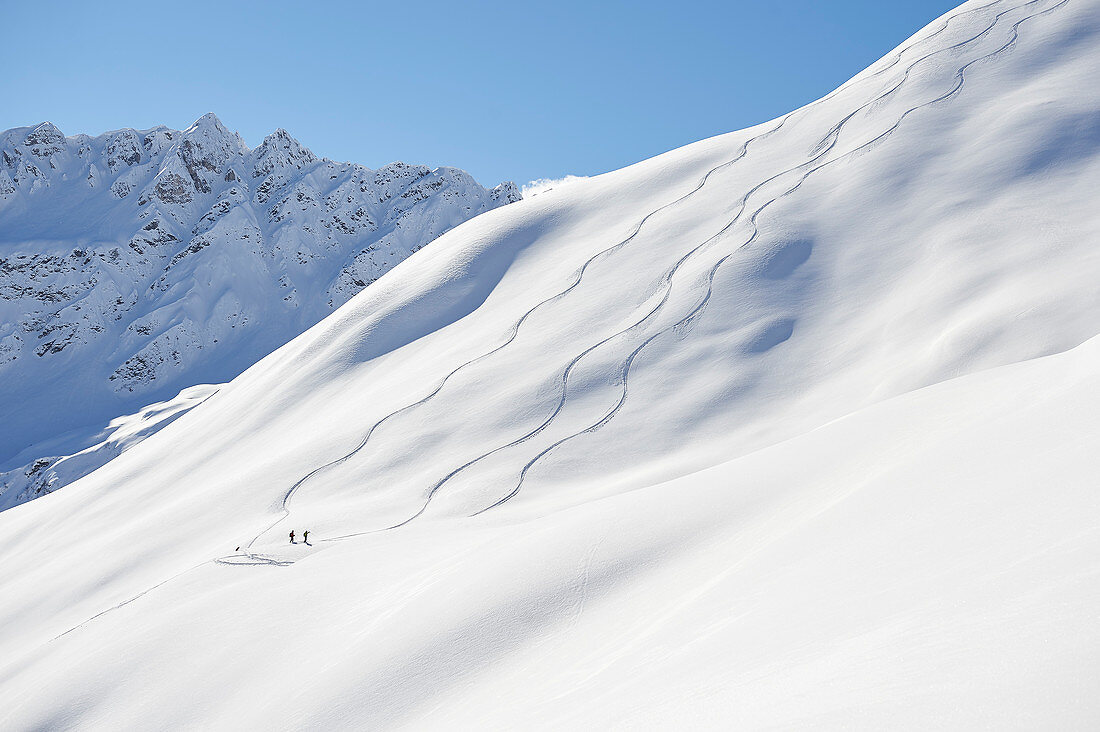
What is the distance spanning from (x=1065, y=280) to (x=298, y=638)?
73.7 feet

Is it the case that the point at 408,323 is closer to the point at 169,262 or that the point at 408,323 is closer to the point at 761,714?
the point at 761,714

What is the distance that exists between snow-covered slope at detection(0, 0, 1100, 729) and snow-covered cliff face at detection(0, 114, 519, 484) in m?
61.0

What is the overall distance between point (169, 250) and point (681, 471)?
110 metres

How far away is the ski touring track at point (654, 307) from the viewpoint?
2027 centimetres

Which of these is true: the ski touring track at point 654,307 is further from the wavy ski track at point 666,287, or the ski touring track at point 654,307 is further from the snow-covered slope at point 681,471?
the snow-covered slope at point 681,471

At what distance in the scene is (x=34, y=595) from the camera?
23.6m

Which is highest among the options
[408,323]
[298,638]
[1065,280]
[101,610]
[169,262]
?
[169,262]

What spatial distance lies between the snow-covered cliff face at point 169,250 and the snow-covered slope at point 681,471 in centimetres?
6099

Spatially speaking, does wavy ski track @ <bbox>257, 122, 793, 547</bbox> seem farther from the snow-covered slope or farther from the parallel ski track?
the snow-covered slope

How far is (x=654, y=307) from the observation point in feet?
94.5

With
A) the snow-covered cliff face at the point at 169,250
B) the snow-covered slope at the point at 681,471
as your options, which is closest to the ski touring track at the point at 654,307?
the snow-covered slope at the point at 681,471

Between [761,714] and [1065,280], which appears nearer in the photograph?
[761,714]

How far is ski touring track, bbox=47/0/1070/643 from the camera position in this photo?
2027 cm

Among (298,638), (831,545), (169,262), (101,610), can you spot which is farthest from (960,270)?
(169,262)
